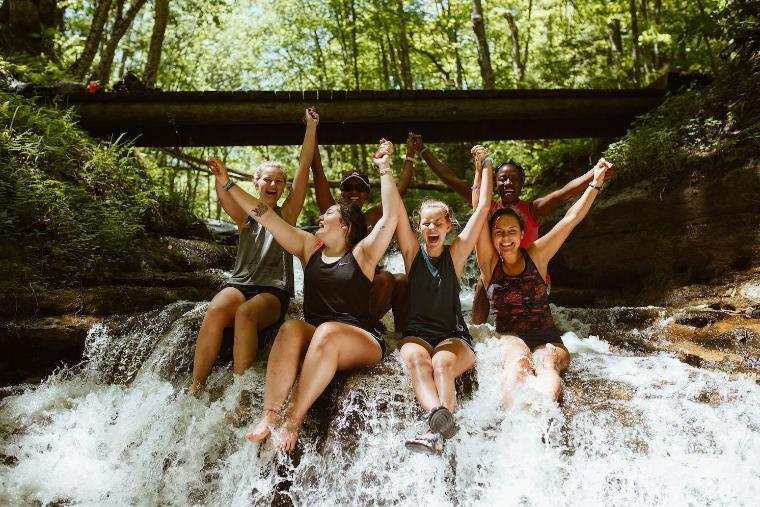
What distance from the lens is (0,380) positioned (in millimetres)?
4824

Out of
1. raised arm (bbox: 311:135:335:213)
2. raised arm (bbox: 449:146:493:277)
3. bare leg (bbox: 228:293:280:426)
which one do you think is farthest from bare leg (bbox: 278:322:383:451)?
raised arm (bbox: 311:135:335:213)

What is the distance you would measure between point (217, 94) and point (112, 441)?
5307mm

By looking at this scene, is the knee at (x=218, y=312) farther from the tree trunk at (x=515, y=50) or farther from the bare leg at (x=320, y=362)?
the tree trunk at (x=515, y=50)

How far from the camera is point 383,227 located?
150 inches

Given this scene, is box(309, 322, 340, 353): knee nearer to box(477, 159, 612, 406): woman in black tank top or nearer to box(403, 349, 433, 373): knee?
box(403, 349, 433, 373): knee

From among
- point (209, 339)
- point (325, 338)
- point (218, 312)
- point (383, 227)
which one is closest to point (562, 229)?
point (383, 227)

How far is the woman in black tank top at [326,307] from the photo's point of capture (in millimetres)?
3420

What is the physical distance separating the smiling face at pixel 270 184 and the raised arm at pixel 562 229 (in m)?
2.17

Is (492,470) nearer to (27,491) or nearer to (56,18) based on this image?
(27,491)

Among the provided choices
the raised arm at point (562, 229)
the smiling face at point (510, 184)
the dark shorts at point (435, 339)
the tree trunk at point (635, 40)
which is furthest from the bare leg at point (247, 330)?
the tree trunk at point (635, 40)

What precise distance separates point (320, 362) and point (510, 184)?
2874 millimetres

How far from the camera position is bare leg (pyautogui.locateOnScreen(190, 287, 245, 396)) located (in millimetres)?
4035

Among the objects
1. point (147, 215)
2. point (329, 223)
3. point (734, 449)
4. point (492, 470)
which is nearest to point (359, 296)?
point (329, 223)

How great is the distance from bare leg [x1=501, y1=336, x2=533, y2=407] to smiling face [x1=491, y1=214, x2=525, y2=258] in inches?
28.0
